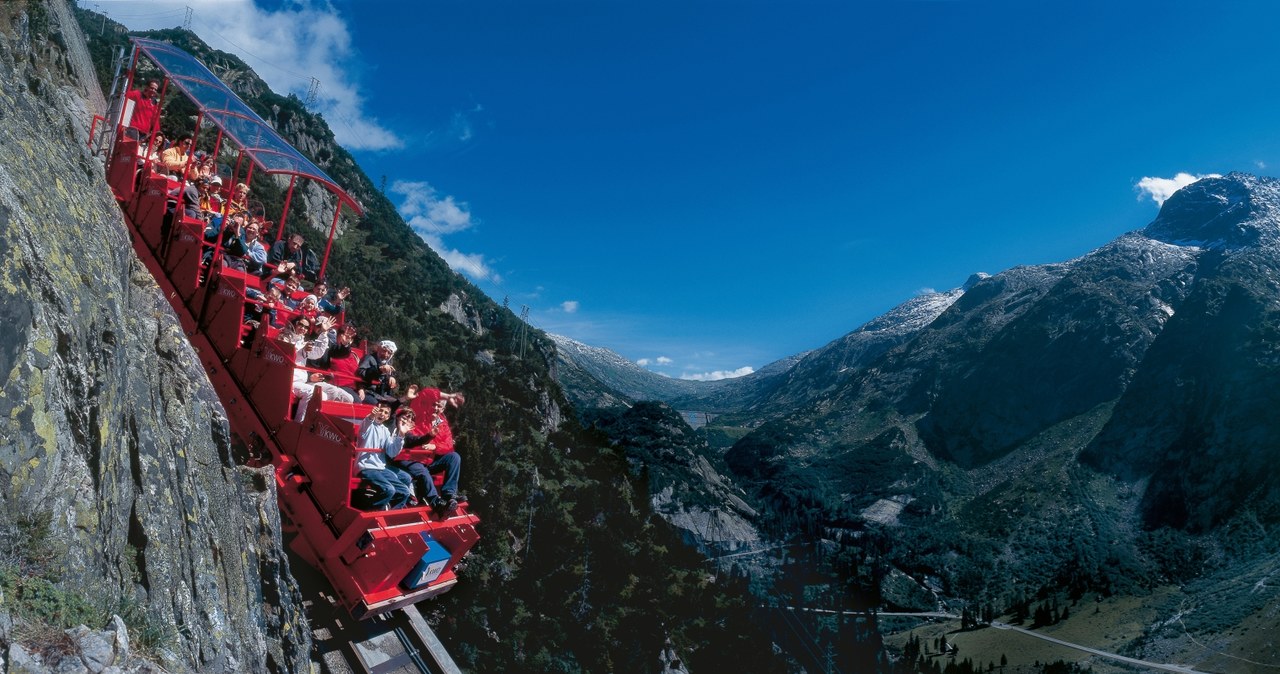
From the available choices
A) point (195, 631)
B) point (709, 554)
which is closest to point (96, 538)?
point (195, 631)

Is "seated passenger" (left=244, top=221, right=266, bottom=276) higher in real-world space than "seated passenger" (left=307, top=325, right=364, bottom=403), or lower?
higher

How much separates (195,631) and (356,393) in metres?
6.69

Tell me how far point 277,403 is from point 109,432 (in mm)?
6156

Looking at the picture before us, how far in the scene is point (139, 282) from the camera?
27.4 feet

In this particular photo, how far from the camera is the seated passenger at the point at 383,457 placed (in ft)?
34.3

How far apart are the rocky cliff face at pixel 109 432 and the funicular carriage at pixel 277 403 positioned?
4.13ft

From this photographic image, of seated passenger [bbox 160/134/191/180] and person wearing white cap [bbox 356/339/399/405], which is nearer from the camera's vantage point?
person wearing white cap [bbox 356/339/399/405]

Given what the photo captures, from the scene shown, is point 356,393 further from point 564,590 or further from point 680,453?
point 680,453

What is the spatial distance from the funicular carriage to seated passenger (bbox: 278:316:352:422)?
0.19 metres

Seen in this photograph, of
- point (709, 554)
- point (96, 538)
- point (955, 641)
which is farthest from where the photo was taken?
point (955, 641)

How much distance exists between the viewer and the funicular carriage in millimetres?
10195

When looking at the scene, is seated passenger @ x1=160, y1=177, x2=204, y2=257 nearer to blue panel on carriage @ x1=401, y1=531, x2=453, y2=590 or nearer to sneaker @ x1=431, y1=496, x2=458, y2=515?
sneaker @ x1=431, y1=496, x2=458, y2=515

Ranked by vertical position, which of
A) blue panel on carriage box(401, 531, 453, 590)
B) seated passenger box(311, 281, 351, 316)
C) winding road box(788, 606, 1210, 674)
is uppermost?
seated passenger box(311, 281, 351, 316)

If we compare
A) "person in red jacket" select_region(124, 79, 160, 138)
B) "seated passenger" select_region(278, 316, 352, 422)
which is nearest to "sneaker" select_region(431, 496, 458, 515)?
"seated passenger" select_region(278, 316, 352, 422)
